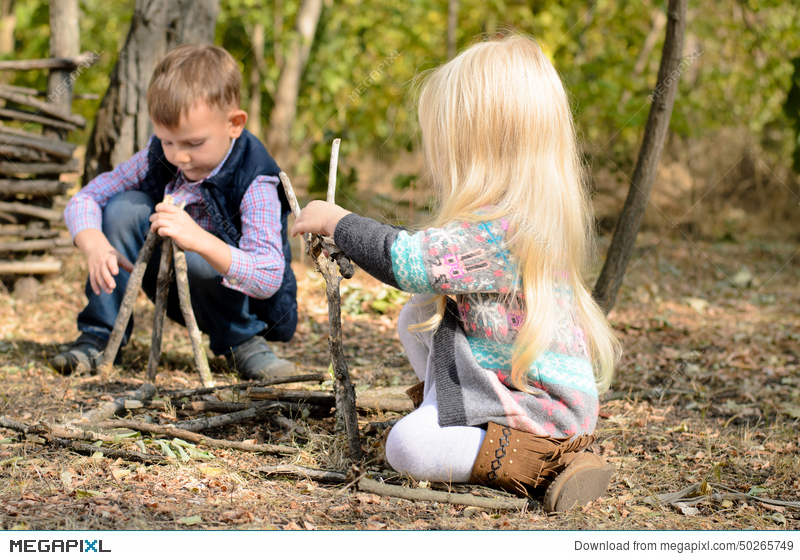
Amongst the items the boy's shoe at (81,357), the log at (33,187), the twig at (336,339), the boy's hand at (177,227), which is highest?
the log at (33,187)

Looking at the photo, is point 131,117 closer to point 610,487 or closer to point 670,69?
point 670,69

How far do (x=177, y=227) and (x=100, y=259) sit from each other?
374mm

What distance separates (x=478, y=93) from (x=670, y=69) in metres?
1.42

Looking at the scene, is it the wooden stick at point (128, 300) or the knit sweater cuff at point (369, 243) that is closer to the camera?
the knit sweater cuff at point (369, 243)

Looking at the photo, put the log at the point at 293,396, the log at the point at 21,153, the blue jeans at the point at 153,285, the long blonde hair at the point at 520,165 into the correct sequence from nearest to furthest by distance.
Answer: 1. the long blonde hair at the point at 520,165
2. the log at the point at 293,396
3. the blue jeans at the point at 153,285
4. the log at the point at 21,153

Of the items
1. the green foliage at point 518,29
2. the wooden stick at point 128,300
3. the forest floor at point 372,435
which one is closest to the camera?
the forest floor at point 372,435

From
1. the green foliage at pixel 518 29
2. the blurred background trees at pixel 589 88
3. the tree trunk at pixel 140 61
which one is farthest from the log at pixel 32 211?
the blurred background trees at pixel 589 88

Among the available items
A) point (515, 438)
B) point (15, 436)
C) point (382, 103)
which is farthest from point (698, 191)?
point (15, 436)

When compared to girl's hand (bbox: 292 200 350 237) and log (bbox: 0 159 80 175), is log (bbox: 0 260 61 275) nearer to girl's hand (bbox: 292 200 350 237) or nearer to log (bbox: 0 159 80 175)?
log (bbox: 0 159 80 175)

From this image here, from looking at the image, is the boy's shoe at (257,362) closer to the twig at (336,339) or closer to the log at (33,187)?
the twig at (336,339)

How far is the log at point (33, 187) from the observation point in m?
3.78

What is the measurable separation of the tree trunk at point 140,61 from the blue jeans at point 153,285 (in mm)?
1098

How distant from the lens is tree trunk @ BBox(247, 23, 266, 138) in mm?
7848

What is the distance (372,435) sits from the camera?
2082 mm
